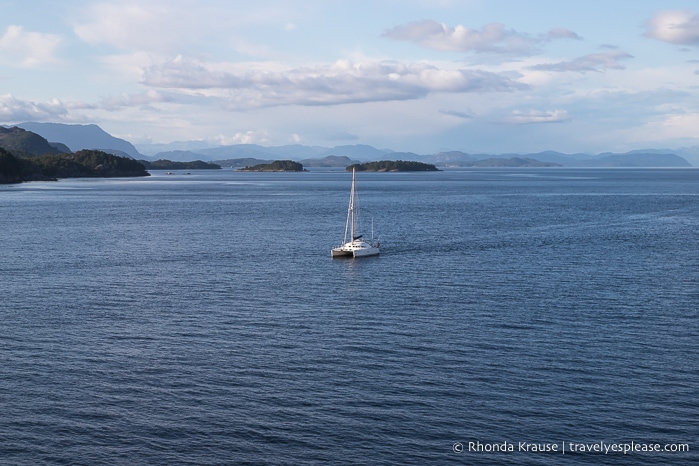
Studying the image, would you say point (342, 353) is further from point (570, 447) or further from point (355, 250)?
point (355, 250)

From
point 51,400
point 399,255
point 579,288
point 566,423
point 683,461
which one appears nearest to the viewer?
point 683,461

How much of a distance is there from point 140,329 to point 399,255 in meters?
37.0

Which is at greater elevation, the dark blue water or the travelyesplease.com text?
the dark blue water

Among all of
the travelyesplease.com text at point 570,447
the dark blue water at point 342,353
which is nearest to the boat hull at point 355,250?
the dark blue water at point 342,353

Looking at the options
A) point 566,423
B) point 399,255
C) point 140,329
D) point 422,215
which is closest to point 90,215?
point 422,215

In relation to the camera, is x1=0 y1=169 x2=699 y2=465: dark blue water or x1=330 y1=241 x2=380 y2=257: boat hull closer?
x1=0 y1=169 x2=699 y2=465: dark blue water

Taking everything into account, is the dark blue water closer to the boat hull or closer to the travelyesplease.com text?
the travelyesplease.com text

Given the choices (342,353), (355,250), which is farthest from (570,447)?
(355,250)

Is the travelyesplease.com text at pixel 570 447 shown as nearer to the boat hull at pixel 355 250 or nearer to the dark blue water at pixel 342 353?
the dark blue water at pixel 342 353

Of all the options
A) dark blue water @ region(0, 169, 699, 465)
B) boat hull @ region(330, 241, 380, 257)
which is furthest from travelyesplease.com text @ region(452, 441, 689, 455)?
boat hull @ region(330, 241, 380, 257)

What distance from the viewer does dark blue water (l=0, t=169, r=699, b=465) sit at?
2869 centimetres

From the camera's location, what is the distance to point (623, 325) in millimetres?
44594

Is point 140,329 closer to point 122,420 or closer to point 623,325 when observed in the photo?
point 122,420

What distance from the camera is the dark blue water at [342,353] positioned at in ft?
94.1
